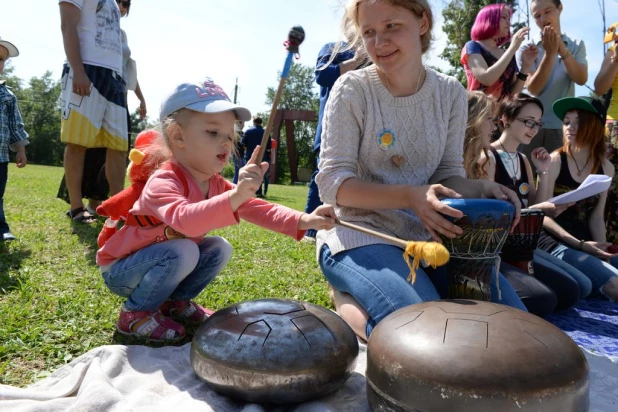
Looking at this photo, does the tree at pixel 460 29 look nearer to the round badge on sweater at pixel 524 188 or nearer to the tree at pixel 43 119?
the round badge on sweater at pixel 524 188

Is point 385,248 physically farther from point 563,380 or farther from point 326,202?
point 563,380

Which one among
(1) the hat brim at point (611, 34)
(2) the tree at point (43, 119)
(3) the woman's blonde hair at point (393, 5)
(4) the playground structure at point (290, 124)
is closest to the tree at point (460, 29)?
(4) the playground structure at point (290, 124)

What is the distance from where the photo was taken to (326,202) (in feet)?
7.13

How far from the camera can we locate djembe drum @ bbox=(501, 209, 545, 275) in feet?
9.25

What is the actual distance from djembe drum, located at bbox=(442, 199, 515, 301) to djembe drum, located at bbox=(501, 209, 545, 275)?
1.01m

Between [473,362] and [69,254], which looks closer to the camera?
[473,362]

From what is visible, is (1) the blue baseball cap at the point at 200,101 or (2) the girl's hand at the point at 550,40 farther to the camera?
(2) the girl's hand at the point at 550,40

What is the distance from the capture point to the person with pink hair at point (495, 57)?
3869 mm

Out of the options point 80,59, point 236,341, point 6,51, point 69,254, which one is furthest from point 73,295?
point 6,51

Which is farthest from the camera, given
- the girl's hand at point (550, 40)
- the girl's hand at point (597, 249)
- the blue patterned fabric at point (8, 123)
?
the girl's hand at point (550, 40)

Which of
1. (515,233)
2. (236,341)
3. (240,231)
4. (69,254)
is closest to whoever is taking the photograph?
(236,341)

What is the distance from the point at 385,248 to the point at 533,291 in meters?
1.15

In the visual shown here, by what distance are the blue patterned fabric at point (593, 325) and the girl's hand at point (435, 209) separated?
48.0 inches

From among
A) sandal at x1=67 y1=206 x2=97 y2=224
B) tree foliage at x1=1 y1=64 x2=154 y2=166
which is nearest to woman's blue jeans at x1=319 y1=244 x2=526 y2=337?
sandal at x1=67 y1=206 x2=97 y2=224
